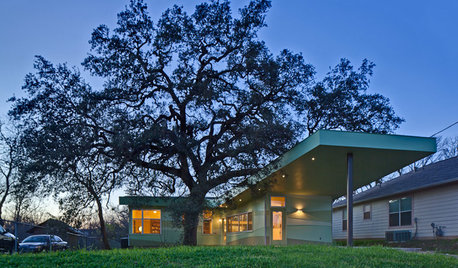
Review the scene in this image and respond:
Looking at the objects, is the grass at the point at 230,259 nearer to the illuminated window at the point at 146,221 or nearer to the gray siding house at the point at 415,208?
the gray siding house at the point at 415,208

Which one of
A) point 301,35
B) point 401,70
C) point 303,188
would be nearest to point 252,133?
point 303,188

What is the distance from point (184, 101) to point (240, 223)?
9111 millimetres

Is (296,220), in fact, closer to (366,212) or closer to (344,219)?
(366,212)

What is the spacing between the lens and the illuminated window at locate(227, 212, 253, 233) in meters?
21.1

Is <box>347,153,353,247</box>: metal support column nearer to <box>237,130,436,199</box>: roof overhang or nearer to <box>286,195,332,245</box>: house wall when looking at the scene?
<box>237,130,436,199</box>: roof overhang

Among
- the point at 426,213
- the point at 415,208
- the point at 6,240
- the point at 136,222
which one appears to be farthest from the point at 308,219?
the point at 6,240

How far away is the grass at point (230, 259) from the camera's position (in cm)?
815

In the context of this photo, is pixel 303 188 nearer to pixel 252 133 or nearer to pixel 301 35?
pixel 252 133

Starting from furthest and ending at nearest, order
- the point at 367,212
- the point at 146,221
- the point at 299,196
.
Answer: the point at 146,221
the point at 367,212
the point at 299,196

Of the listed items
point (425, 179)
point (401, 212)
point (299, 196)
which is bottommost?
point (401, 212)

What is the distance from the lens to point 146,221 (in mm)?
23141

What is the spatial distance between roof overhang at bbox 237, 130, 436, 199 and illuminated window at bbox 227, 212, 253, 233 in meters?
2.03

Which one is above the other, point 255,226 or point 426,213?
point 426,213

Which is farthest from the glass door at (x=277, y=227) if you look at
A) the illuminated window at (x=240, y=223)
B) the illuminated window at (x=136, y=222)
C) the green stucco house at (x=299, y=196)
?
the illuminated window at (x=136, y=222)
